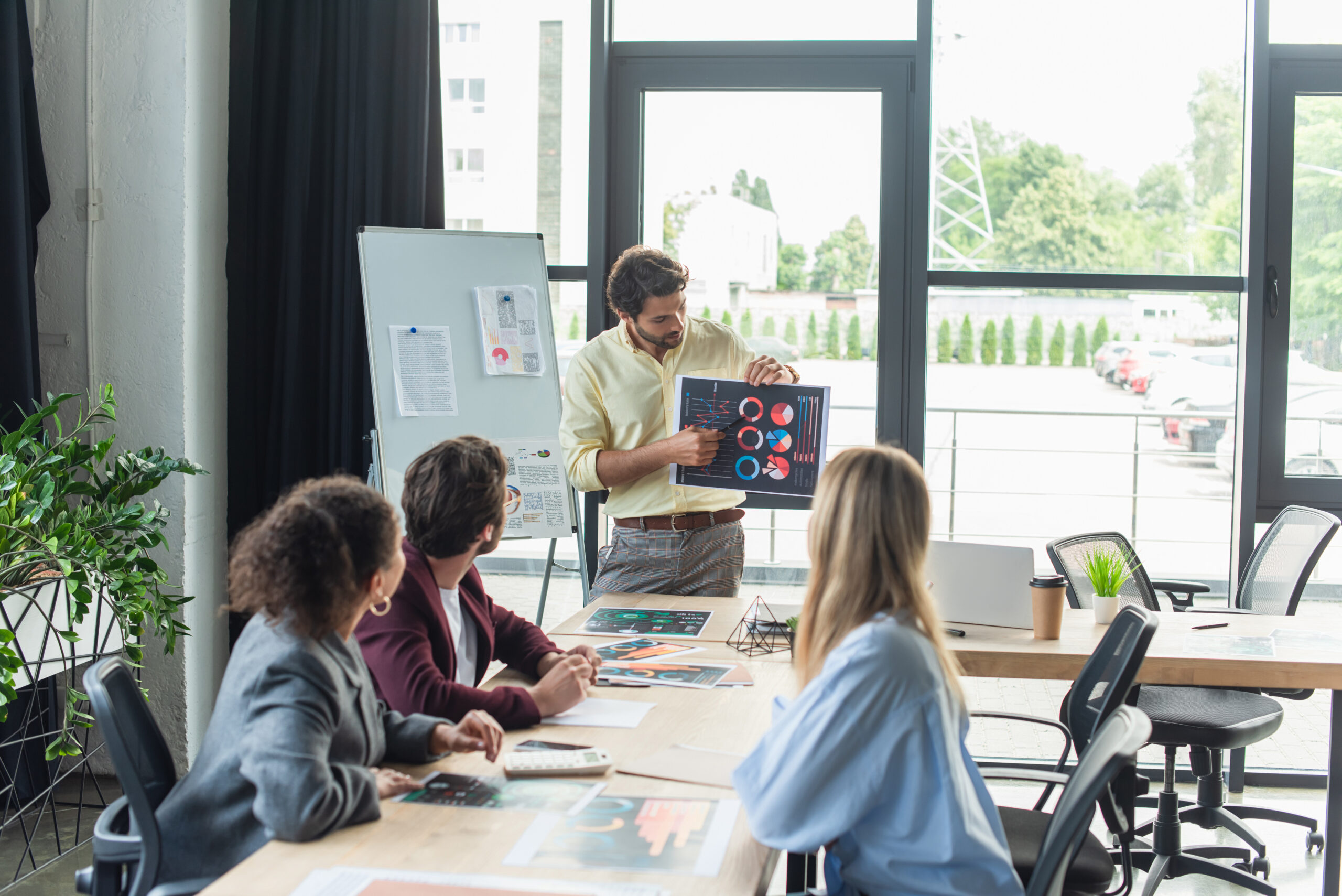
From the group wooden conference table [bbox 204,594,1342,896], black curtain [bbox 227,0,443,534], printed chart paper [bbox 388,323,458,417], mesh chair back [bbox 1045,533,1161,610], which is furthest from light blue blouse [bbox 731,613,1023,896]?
black curtain [bbox 227,0,443,534]

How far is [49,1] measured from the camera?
347 centimetres

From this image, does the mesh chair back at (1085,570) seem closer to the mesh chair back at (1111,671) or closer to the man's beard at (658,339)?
the mesh chair back at (1111,671)

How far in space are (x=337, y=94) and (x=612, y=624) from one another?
2291 millimetres

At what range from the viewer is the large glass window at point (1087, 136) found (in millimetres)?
3711

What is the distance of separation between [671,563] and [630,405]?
1.56 feet

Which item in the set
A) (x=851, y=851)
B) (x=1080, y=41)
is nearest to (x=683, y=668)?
(x=851, y=851)

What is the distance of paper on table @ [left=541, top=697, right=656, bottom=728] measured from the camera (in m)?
1.80

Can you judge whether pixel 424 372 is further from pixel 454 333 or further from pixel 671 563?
pixel 671 563

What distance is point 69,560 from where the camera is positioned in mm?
2590

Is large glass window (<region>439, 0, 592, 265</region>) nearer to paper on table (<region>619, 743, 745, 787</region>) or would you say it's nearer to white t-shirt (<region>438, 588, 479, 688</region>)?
white t-shirt (<region>438, 588, 479, 688</region>)

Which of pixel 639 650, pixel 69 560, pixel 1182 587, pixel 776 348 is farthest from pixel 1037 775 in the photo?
pixel 69 560

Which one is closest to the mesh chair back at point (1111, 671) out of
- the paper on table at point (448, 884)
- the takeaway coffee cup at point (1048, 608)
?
the takeaway coffee cup at point (1048, 608)

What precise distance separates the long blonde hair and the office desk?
1.02 ft

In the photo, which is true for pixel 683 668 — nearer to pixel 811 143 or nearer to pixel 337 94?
pixel 811 143
